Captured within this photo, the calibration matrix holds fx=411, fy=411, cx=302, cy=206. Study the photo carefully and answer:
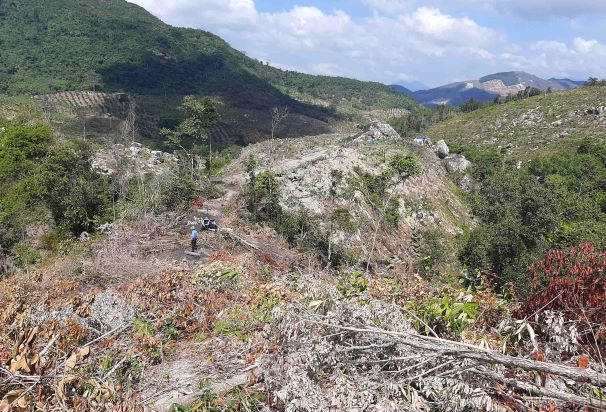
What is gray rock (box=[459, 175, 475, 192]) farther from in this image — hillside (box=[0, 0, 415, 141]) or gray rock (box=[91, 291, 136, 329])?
hillside (box=[0, 0, 415, 141])

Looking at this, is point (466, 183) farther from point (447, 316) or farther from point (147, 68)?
point (147, 68)

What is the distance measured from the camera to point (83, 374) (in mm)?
3424

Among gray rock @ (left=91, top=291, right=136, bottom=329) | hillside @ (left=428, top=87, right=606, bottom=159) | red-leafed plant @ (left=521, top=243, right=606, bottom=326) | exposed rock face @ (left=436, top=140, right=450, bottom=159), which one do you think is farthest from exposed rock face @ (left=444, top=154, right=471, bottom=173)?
gray rock @ (left=91, top=291, right=136, bottom=329)

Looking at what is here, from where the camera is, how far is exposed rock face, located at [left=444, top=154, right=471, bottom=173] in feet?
130

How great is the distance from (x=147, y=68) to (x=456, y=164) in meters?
105

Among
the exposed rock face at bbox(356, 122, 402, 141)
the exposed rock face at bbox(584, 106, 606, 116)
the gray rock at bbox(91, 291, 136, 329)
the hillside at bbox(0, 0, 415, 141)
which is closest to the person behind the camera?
the gray rock at bbox(91, 291, 136, 329)

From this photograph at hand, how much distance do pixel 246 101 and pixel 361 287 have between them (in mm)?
112304

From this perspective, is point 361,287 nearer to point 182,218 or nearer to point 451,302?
point 451,302

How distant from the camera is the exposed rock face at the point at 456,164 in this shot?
130ft

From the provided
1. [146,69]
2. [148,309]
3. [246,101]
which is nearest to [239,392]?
[148,309]

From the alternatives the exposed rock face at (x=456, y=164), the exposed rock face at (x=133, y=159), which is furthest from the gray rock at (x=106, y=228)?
the exposed rock face at (x=456, y=164)

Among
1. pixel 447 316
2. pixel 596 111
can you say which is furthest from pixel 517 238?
pixel 596 111

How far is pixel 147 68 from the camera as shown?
11856 centimetres

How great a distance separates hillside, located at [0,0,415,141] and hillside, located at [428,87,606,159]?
32599 millimetres
